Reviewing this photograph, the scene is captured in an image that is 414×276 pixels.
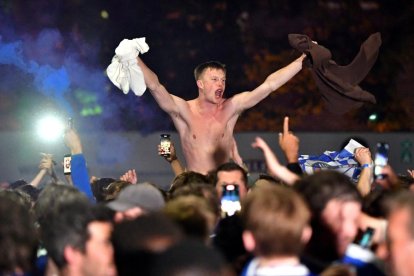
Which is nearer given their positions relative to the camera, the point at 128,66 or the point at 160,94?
the point at 128,66

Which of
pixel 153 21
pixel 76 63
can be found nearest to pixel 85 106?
pixel 76 63

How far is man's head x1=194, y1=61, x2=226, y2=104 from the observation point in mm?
7445

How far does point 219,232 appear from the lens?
14.0 feet

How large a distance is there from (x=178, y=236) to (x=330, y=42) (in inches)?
474

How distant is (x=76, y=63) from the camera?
1340cm

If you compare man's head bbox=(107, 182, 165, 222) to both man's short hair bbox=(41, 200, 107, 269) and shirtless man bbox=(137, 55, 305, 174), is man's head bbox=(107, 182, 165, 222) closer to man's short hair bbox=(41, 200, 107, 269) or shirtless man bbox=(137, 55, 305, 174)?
man's short hair bbox=(41, 200, 107, 269)

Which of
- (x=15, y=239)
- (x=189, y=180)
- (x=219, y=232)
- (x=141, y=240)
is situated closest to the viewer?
(x=141, y=240)

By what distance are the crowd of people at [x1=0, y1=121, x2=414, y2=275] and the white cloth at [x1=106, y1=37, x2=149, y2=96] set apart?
2415 mm

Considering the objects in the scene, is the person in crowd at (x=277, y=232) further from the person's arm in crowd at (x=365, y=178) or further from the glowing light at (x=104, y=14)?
the glowing light at (x=104, y=14)

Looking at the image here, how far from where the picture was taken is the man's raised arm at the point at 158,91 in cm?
705

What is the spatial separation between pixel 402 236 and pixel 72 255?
1.29 m

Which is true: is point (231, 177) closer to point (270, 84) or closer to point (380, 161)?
point (380, 161)

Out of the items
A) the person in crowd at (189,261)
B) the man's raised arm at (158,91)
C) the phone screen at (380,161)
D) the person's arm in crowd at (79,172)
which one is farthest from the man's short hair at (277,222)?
the man's raised arm at (158,91)

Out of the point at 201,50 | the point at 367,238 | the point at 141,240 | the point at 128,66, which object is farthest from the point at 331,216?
the point at 201,50
